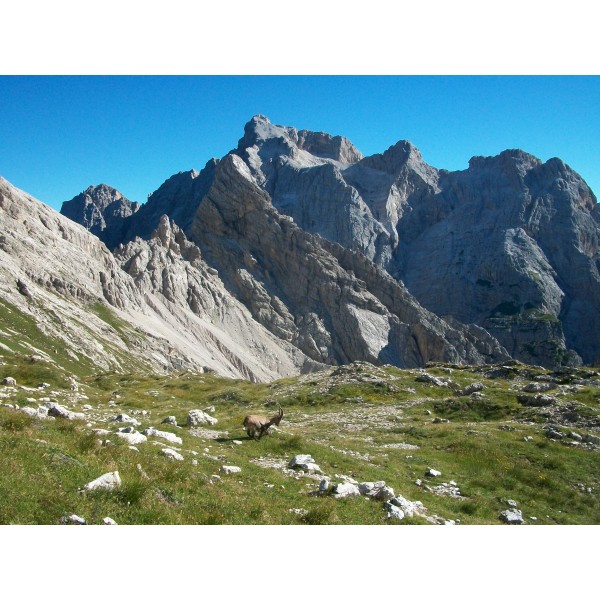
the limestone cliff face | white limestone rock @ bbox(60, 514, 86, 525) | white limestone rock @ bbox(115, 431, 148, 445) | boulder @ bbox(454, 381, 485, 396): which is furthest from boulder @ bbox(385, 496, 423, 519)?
the limestone cliff face

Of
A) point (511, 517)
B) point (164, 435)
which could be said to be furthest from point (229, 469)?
point (511, 517)

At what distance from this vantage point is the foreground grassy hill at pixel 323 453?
12555 mm

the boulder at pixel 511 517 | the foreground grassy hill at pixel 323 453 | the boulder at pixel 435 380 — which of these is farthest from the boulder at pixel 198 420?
the boulder at pixel 435 380

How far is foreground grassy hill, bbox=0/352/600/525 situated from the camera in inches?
494

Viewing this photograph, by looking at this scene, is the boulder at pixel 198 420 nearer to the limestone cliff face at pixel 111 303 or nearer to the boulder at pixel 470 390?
the boulder at pixel 470 390

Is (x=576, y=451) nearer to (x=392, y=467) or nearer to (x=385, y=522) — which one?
(x=392, y=467)

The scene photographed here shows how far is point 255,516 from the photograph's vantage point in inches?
524

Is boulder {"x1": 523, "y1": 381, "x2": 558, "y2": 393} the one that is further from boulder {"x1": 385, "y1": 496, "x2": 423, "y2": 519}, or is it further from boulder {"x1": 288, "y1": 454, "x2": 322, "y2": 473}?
boulder {"x1": 385, "y1": 496, "x2": 423, "y2": 519}

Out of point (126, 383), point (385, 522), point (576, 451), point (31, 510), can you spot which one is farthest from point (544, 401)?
point (126, 383)

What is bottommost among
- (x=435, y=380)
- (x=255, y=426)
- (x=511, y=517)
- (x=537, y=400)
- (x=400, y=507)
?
(x=511, y=517)

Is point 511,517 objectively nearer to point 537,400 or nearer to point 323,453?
point 323,453

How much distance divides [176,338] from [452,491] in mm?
149329

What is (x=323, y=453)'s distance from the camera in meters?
24.9

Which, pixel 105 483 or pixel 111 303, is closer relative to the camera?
pixel 105 483
